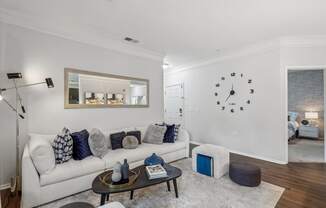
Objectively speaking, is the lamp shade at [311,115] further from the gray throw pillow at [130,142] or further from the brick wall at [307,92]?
the gray throw pillow at [130,142]

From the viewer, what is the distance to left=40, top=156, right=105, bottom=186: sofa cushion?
2.20 meters

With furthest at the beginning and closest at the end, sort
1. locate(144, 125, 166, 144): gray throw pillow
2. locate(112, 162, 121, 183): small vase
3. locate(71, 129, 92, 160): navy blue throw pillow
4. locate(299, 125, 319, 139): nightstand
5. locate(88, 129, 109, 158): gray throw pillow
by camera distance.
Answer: locate(299, 125, 319, 139): nightstand
locate(144, 125, 166, 144): gray throw pillow
locate(88, 129, 109, 158): gray throw pillow
locate(71, 129, 92, 160): navy blue throw pillow
locate(112, 162, 121, 183): small vase

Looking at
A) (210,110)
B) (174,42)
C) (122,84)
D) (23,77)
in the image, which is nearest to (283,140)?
(210,110)

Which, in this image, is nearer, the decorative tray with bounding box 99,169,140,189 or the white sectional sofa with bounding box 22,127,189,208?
the decorative tray with bounding box 99,169,140,189

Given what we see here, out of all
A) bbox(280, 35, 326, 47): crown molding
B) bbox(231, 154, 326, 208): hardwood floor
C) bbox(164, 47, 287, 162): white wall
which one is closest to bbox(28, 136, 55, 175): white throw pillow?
bbox(231, 154, 326, 208): hardwood floor

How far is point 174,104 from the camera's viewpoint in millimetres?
6449

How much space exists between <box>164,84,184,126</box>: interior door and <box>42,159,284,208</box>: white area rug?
3573 mm

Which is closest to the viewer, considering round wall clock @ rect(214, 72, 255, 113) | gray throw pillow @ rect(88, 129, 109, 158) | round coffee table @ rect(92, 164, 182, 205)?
round coffee table @ rect(92, 164, 182, 205)

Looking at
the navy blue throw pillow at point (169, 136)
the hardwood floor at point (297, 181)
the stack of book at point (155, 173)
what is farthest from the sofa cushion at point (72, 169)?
the navy blue throw pillow at point (169, 136)

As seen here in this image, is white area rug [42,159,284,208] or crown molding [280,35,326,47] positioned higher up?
crown molding [280,35,326,47]

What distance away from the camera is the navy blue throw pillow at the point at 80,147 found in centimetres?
267

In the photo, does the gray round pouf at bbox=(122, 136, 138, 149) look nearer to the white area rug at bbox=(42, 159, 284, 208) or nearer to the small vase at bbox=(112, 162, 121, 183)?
the white area rug at bbox=(42, 159, 284, 208)

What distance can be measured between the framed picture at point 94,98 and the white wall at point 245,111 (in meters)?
3.10

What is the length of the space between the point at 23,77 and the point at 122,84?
180 cm
